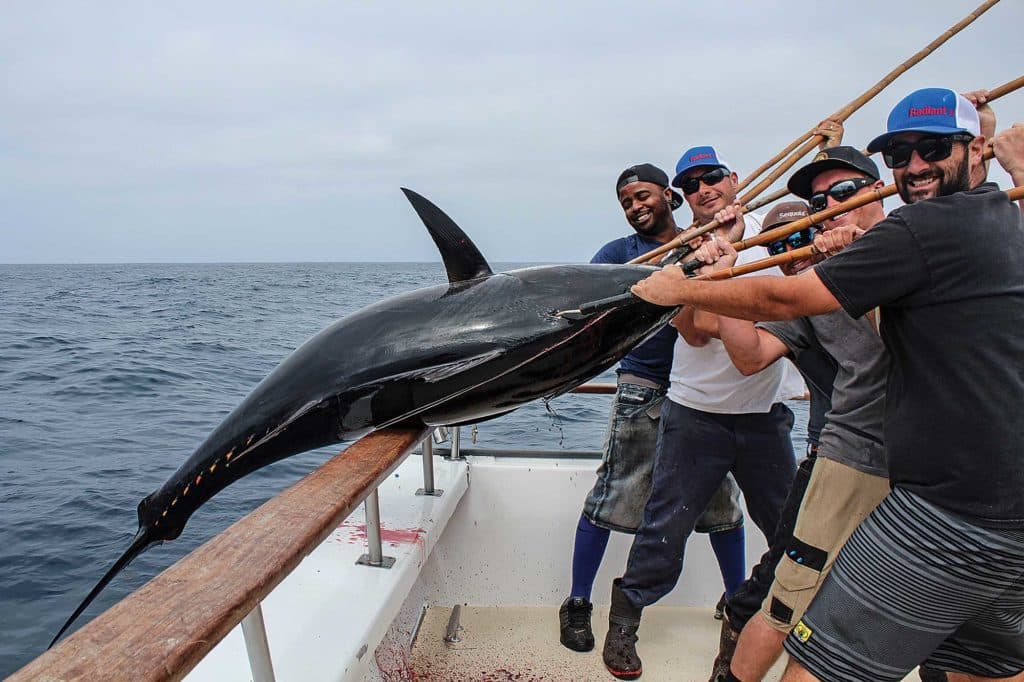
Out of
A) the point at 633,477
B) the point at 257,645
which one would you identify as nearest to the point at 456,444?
the point at 633,477

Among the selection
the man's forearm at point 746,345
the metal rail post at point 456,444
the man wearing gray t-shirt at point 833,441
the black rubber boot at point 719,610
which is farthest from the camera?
the metal rail post at point 456,444

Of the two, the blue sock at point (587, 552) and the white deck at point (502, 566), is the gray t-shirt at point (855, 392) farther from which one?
the white deck at point (502, 566)

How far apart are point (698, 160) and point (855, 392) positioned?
1.40m

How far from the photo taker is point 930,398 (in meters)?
1.90

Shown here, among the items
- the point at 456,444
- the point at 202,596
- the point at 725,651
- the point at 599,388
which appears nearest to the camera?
the point at 202,596

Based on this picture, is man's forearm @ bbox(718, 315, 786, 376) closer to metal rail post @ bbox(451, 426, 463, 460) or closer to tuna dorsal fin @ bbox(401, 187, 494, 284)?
tuna dorsal fin @ bbox(401, 187, 494, 284)

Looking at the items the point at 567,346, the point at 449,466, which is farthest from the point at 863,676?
the point at 449,466

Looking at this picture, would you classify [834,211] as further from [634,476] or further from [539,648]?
[539,648]

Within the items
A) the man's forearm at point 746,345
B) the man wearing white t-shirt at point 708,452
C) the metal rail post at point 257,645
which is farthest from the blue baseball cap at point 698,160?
the metal rail post at point 257,645

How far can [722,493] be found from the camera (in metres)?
3.52

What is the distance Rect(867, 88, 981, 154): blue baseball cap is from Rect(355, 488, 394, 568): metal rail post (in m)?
2.19

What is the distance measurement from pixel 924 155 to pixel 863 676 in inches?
59.5

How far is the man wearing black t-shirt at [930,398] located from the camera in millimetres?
1808

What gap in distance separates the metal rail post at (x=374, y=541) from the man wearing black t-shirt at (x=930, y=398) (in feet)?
4.59
